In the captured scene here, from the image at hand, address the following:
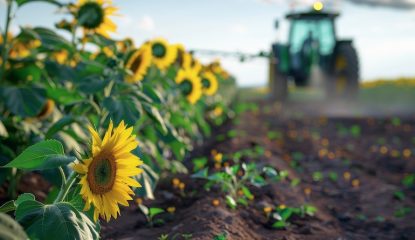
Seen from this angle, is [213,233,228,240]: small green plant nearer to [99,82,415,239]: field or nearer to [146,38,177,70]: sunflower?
[99,82,415,239]: field

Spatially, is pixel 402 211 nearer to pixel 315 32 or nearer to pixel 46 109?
pixel 46 109

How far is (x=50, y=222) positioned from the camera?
169 centimetres

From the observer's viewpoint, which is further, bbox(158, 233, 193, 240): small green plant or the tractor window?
the tractor window

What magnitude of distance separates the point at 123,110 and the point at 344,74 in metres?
9.66

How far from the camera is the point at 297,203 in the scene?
13.1 feet

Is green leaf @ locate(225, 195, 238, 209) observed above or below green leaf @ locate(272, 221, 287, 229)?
above

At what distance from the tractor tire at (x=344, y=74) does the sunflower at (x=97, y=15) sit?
863 cm

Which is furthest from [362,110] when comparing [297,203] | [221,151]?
[297,203]

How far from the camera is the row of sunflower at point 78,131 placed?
175 centimetres

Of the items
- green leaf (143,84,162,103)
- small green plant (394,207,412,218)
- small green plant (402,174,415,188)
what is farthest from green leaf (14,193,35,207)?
small green plant (402,174,415,188)

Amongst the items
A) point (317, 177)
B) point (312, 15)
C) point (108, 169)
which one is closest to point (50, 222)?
point (108, 169)

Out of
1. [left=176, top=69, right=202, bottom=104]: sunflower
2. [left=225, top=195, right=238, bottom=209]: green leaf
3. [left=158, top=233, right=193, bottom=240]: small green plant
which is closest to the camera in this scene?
[left=158, top=233, right=193, bottom=240]: small green plant

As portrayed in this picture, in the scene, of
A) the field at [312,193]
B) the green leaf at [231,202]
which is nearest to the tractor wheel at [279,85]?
the field at [312,193]

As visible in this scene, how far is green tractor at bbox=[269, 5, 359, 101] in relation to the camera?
1181 cm
